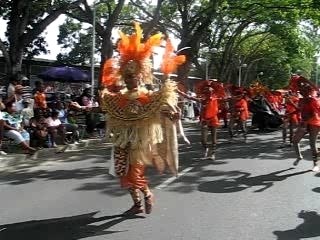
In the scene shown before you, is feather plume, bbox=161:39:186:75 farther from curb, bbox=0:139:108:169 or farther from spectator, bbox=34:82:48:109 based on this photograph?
spectator, bbox=34:82:48:109

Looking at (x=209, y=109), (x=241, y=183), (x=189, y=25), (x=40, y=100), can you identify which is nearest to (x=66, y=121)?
(x=40, y=100)

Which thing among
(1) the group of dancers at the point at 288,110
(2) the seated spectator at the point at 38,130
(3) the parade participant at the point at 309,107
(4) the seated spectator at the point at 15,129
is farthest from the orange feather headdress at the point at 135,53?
(2) the seated spectator at the point at 38,130

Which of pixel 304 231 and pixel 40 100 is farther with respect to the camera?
pixel 40 100

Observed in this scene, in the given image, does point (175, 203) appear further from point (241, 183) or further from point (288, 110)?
point (288, 110)

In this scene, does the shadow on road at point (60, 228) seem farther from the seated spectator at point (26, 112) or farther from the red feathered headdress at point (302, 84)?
the seated spectator at point (26, 112)

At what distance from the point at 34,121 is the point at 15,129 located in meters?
1.14

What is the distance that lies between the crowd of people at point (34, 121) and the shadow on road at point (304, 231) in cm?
571

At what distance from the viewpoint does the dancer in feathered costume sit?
21.9ft

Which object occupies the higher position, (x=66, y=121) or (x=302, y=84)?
(x=302, y=84)

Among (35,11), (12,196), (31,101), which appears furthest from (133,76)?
(35,11)

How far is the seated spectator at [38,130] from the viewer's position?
1303 centimetres

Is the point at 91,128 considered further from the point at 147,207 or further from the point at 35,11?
the point at 147,207

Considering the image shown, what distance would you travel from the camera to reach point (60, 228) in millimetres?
6152

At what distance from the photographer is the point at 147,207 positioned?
671cm
